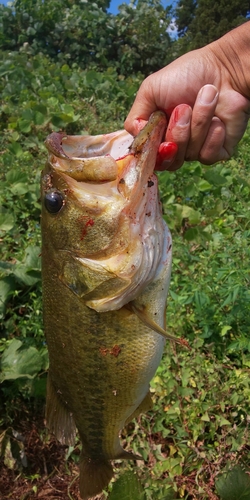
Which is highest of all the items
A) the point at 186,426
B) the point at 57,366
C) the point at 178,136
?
the point at 178,136

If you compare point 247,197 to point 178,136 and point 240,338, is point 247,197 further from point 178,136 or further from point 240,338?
point 178,136

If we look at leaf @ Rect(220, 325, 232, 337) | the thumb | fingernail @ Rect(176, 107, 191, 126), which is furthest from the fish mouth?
leaf @ Rect(220, 325, 232, 337)

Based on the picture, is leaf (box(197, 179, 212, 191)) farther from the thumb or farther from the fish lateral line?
the fish lateral line

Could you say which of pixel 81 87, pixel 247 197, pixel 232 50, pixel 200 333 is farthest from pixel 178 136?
pixel 81 87

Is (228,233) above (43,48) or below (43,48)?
below

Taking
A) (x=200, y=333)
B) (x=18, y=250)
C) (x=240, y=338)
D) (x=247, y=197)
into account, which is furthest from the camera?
(x=247, y=197)

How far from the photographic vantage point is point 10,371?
10.8 ft

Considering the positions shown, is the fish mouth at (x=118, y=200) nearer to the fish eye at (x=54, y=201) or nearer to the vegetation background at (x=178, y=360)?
the fish eye at (x=54, y=201)

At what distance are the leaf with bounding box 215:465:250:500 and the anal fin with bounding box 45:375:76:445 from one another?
653mm

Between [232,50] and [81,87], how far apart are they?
27.2 ft

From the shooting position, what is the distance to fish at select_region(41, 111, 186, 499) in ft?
5.38

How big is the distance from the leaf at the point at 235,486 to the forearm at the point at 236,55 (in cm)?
169

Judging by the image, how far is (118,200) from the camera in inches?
64.8

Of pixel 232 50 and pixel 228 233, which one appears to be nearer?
pixel 232 50
